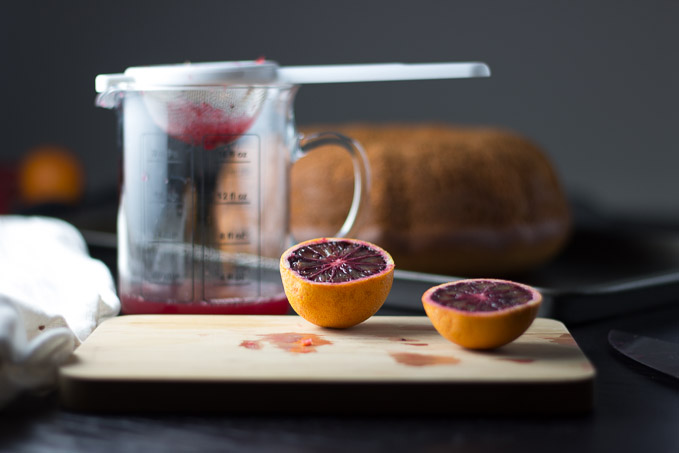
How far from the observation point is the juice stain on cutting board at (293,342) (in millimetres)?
636

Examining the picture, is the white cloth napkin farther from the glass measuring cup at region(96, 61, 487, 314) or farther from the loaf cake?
the loaf cake

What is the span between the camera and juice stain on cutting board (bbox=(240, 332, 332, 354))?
25.0 inches

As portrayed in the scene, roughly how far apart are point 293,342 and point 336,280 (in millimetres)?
76

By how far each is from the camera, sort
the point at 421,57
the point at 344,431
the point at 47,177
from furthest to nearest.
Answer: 1. the point at 421,57
2. the point at 47,177
3. the point at 344,431

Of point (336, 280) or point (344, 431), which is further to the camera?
point (336, 280)

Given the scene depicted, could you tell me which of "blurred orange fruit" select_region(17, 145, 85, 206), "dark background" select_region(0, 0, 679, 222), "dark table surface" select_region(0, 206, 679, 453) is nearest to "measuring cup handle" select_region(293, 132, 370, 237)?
"dark table surface" select_region(0, 206, 679, 453)

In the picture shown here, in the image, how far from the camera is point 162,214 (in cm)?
81

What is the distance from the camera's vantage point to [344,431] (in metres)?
0.52

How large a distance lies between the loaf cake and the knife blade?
41cm

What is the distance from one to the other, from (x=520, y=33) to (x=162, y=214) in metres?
2.55

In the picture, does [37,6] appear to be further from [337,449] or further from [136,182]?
[337,449]

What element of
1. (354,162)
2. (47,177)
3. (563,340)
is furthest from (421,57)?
(563,340)

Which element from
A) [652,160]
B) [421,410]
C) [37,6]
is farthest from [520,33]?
[421,410]

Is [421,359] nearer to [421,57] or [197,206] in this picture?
[197,206]
